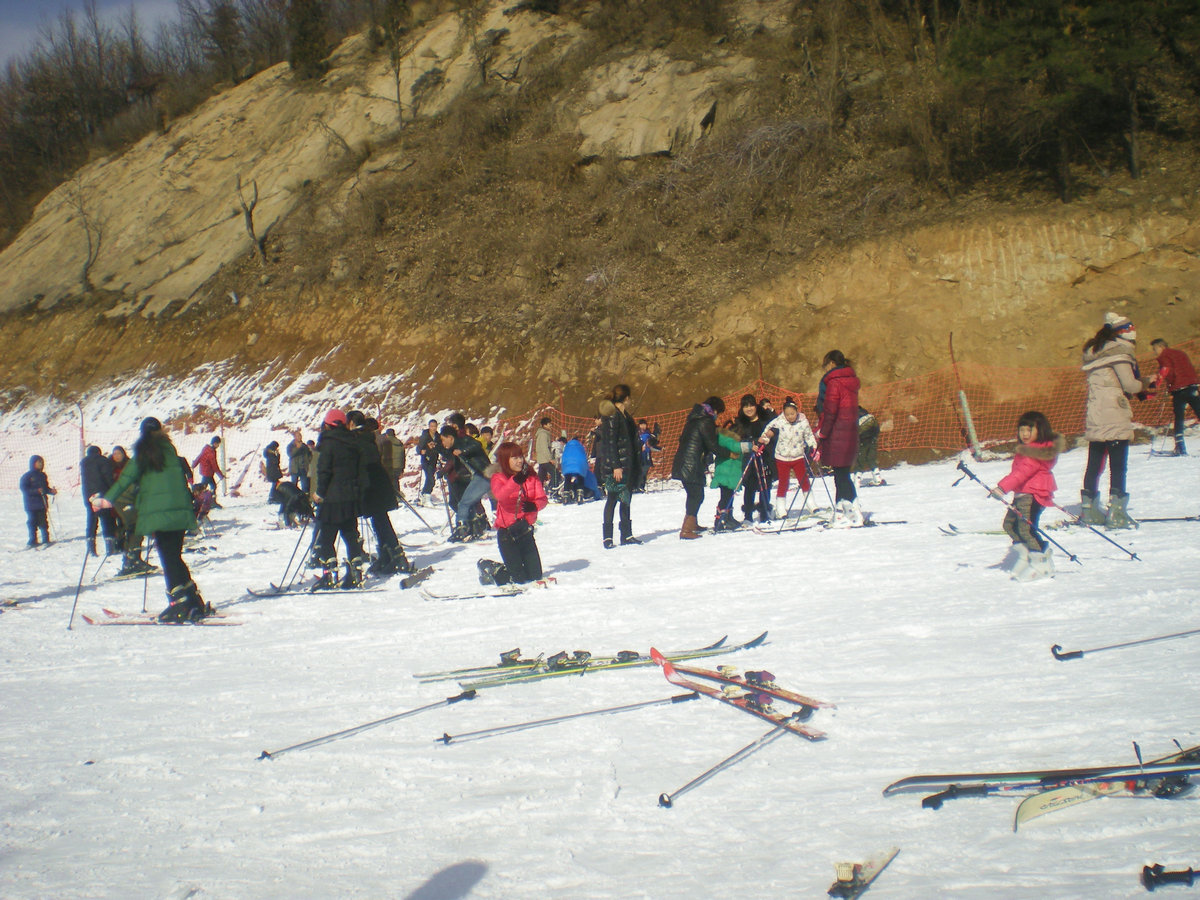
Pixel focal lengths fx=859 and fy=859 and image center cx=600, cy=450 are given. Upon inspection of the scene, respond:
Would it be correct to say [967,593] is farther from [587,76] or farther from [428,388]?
[587,76]

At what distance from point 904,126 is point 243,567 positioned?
2008cm

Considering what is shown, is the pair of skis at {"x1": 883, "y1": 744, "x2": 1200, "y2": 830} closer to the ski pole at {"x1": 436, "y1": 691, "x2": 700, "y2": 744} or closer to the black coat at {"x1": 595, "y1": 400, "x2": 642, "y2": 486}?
the ski pole at {"x1": 436, "y1": 691, "x2": 700, "y2": 744}

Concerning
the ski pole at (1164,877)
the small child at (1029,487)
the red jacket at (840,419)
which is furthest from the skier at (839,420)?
the ski pole at (1164,877)

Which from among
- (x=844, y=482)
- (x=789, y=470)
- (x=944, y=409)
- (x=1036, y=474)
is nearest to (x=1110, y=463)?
(x=1036, y=474)

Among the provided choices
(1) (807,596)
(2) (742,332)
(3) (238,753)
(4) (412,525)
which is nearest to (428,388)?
(2) (742,332)

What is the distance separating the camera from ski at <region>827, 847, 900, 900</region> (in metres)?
2.43

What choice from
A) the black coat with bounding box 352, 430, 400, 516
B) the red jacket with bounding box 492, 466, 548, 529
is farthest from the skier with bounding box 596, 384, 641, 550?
the black coat with bounding box 352, 430, 400, 516

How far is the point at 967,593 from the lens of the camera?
580 cm

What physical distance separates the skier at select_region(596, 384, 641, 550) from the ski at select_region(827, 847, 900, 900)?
6.80 meters

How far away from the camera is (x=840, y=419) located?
870 cm

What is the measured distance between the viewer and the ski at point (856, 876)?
2.43 meters

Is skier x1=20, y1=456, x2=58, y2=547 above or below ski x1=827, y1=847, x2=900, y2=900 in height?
above

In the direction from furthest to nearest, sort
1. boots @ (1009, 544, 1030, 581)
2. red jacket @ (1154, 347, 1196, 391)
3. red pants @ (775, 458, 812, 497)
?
red jacket @ (1154, 347, 1196, 391), red pants @ (775, 458, 812, 497), boots @ (1009, 544, 1030, 581)

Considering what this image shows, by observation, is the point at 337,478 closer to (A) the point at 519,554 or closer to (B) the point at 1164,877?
(A) the point at 519,554
